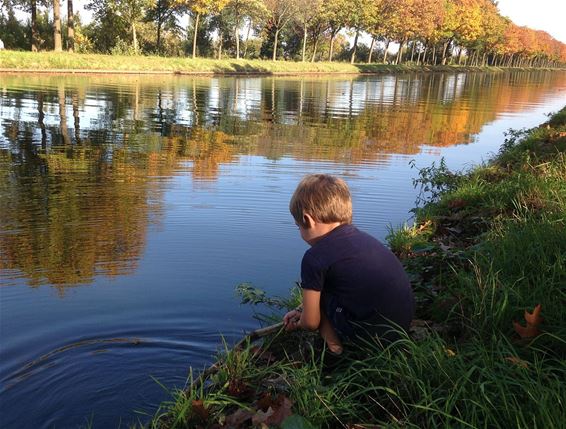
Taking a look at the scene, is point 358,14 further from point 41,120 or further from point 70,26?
point 41,120

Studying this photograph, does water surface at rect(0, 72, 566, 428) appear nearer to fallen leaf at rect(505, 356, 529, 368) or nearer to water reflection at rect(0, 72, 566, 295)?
water reflection at rect(0, 72, 566, 295)

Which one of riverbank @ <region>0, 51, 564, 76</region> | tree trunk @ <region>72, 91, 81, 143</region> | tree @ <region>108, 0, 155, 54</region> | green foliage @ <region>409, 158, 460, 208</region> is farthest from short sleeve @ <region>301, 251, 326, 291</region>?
tree @ <region>108, 0, 155, 54</region>

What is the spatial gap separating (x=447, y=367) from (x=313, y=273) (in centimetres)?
77

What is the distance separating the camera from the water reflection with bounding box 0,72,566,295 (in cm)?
552

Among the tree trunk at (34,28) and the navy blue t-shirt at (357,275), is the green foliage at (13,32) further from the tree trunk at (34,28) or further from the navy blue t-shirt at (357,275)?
the navy blue t-shirt at (357,275)

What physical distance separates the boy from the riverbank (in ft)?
104

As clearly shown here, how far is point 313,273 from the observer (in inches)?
107

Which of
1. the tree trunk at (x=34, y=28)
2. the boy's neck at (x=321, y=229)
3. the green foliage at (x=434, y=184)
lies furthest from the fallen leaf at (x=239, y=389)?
the tree trunk at (x=34, y=28)

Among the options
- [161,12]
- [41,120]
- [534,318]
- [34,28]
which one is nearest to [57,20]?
[34,28]

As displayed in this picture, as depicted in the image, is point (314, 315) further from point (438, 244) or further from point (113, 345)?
point (438, 244)

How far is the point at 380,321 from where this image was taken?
2770 mm

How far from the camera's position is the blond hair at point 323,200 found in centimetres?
277

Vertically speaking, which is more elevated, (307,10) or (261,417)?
(307,10)

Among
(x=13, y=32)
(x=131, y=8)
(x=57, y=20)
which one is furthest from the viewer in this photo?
(x=131, y=8)
